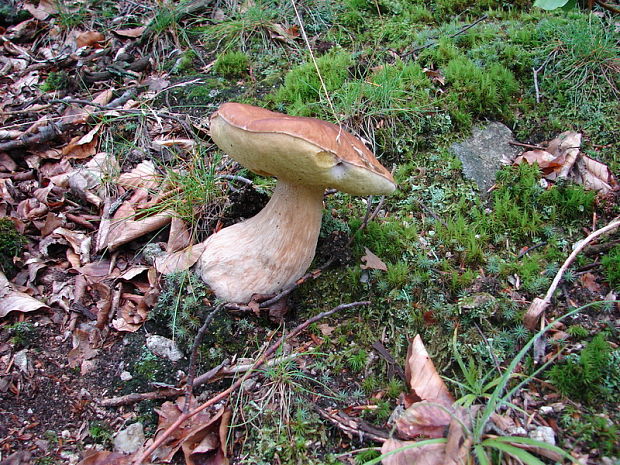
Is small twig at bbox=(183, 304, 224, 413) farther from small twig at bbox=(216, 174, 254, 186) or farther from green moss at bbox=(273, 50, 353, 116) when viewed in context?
green moss at bbox=(273, 50, 353, 116)

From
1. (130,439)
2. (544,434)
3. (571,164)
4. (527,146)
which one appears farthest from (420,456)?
(527,146)

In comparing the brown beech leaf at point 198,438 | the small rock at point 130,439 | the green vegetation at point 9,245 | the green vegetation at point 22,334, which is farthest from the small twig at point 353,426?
the green vegetation at point 9,245

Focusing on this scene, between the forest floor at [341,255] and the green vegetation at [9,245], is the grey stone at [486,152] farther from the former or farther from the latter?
the green vegetation at [9,245]

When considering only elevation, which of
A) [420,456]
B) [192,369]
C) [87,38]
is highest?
[87,38]

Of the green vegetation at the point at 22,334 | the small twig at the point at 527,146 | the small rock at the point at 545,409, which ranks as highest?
the green vegetation at the point at 22,334

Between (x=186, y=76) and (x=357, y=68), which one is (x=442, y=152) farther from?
(x=186, y=76)

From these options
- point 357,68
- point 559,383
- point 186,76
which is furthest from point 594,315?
point 186,76

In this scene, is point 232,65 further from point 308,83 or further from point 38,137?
point 38,137
